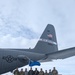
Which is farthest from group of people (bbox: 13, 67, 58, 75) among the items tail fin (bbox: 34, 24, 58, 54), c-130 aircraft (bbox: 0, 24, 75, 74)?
tail fin (bbox: 34, 24, 58, 54)

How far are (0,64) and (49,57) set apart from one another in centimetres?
442


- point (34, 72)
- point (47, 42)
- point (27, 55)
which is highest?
point (47, 42)

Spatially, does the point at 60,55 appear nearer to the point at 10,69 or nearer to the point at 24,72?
the point at 24,72

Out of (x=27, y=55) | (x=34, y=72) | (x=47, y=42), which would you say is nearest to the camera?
(x=34, y=72)

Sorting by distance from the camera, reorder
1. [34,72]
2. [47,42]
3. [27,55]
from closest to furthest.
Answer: [34,72]
[27,55]
[47,42]

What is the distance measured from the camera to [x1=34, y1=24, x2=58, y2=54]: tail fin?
20.0 meters

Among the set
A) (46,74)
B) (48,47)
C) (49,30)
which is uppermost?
(49,30)

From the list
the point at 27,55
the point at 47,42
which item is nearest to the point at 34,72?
the point at 27,55

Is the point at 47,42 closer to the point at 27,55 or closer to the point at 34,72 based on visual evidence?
the point at 27,55

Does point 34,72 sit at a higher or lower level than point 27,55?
lower

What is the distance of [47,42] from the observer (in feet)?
67.3

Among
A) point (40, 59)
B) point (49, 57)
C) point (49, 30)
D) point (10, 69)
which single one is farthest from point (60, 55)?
point (49, 30)

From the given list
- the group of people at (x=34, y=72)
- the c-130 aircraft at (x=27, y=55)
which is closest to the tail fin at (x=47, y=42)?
the c-130 aircraft at (x=27, y=55)

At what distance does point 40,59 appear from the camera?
18.5 metres
